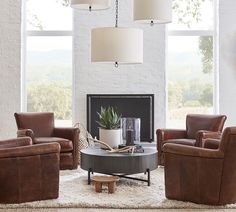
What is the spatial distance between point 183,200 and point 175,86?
13.9ft

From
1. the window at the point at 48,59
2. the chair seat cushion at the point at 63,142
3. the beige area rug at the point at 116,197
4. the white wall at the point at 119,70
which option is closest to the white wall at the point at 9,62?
the window at the point at 48,59

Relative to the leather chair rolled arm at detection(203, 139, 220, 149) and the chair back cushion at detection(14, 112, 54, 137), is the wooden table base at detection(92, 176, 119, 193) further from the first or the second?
the chair back cushion at detection(14, 112, 54, 137)

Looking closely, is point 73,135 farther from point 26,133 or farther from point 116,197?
point 116,197

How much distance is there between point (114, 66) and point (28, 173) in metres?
4.18

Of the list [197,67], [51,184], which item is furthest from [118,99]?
[51,184]

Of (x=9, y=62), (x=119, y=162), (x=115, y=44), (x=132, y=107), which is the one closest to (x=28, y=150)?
(x=119, y=162)

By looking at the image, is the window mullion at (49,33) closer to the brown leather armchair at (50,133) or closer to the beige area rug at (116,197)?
the brown leather armchair at (50,133)

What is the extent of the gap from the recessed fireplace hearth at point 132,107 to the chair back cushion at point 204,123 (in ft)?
3.77

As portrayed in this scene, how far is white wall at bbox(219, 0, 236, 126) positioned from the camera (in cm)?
888

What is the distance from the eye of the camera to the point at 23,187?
511cm

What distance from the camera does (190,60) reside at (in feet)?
30.4

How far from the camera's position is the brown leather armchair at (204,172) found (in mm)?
5012

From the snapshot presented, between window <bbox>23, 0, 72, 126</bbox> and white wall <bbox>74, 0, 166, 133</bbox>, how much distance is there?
325mm

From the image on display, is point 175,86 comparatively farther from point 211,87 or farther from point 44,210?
point 44,210
